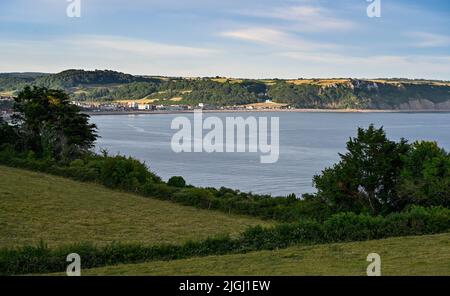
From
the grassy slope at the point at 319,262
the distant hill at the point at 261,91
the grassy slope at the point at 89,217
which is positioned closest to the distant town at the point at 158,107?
the distant hill at the point at 261,91

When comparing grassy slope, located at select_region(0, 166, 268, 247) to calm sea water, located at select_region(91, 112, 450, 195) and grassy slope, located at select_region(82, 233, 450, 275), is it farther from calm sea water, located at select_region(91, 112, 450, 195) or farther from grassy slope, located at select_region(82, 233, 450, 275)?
calm sea water, located at select_region(91, 112, 450, 195)

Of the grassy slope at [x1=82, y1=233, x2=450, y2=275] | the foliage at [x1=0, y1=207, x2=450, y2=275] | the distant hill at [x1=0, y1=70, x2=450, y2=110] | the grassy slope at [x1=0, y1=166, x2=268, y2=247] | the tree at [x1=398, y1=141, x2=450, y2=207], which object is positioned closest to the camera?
the grassy slope at [x1=82, y1=233, x2=450, y2=275]

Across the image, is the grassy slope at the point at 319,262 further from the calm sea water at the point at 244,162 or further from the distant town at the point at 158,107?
the distant town at the point at 158,107

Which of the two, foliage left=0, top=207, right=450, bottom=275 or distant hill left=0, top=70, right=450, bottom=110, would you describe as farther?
distant hill left=0, top=70, right=450, bottom=110

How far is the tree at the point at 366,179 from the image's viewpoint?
23.7 metres

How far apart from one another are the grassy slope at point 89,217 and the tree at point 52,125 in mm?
10009

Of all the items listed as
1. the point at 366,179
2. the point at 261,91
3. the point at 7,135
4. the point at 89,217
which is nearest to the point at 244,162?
the point at 7,135

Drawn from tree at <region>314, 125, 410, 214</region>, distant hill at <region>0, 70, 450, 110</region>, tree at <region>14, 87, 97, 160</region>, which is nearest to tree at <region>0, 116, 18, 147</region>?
tree at <region>14, 87, 97, 160</region>

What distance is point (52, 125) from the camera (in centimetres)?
4044

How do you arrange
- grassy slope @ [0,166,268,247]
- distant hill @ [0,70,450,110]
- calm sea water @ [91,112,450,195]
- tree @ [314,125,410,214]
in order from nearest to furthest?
1. grassy slope @ [0,166,268,247]
2. tree @ [314,125,410,214]
3. calm sea water @ [91,112,450,195]
4. distant hill @ [0,70,450,110]

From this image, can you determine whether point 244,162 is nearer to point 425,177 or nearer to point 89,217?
point 425,177

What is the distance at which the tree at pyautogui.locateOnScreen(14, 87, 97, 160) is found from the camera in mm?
40094

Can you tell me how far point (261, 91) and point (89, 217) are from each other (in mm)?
153633

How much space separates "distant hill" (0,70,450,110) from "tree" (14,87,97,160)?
102101mm
